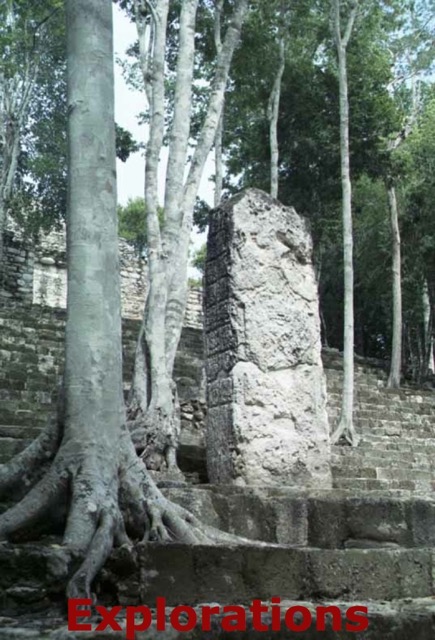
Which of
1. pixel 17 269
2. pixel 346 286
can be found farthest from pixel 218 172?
pixel 17 269

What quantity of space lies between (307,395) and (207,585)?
2923mm

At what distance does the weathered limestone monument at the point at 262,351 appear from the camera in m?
5.47

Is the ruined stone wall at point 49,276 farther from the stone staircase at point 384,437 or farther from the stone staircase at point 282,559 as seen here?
the stone staircase at point 282,559

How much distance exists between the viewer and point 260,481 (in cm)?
539

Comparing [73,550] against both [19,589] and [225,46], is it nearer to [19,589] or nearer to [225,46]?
[19,589]

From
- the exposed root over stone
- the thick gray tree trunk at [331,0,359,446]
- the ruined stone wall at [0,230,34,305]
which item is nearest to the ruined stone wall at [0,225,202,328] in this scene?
the ruined stone wall at [0,230,34,305]

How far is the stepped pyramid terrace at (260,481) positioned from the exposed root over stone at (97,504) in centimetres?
10

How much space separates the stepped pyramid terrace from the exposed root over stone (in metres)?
0.10

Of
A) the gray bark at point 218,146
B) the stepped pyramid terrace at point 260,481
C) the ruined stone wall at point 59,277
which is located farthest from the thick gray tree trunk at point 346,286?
the ruined stone wall at point 59,277

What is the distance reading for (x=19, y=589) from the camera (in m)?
2.78

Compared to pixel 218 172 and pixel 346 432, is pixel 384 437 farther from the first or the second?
pixel 218 172

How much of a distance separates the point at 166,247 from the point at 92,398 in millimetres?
3940

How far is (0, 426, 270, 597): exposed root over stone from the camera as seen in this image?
316cm

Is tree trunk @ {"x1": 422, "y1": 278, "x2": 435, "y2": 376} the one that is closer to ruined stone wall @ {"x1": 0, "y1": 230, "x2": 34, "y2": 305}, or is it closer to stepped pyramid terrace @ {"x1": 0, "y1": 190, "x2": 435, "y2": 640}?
stepped pyramid terrace @ {"x1": 0, "y1": 190, "x2": 435, "y2": 640}
